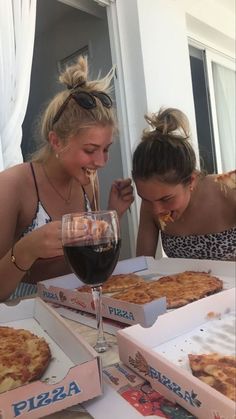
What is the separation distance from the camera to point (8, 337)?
0.64 metres

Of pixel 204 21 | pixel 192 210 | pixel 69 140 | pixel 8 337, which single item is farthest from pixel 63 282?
pixel 204 21

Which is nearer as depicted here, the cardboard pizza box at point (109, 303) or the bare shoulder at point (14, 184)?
the cardboard pizza box at point (109, 303)

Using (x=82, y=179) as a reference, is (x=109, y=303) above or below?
below

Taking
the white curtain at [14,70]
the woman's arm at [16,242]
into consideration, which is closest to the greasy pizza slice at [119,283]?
the woman's arm at [16,242]

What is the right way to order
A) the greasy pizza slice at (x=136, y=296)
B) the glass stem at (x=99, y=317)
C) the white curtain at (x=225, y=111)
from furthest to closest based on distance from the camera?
the white curtain at (x=225, y=111)
the greasy pizza slice at (x=136, y=296)
the glass stem at (x=99, y=317)

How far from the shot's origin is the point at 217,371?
410mm

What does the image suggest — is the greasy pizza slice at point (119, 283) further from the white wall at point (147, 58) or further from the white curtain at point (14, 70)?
the white wall at point (147, 58)

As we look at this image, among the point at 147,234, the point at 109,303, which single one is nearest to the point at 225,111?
the point at 147,234

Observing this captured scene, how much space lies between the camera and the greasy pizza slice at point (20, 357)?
0.49 metres

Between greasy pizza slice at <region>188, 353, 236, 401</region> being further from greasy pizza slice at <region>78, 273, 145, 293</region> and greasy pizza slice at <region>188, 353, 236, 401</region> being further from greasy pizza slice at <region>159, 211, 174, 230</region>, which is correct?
greasy pizza slice at <region>159, 211, 174, 230</region>

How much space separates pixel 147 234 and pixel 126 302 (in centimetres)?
85

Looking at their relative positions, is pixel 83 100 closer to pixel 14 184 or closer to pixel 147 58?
pixel 14 184

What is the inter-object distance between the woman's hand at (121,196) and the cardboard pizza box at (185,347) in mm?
844

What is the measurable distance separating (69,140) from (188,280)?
0.60m
